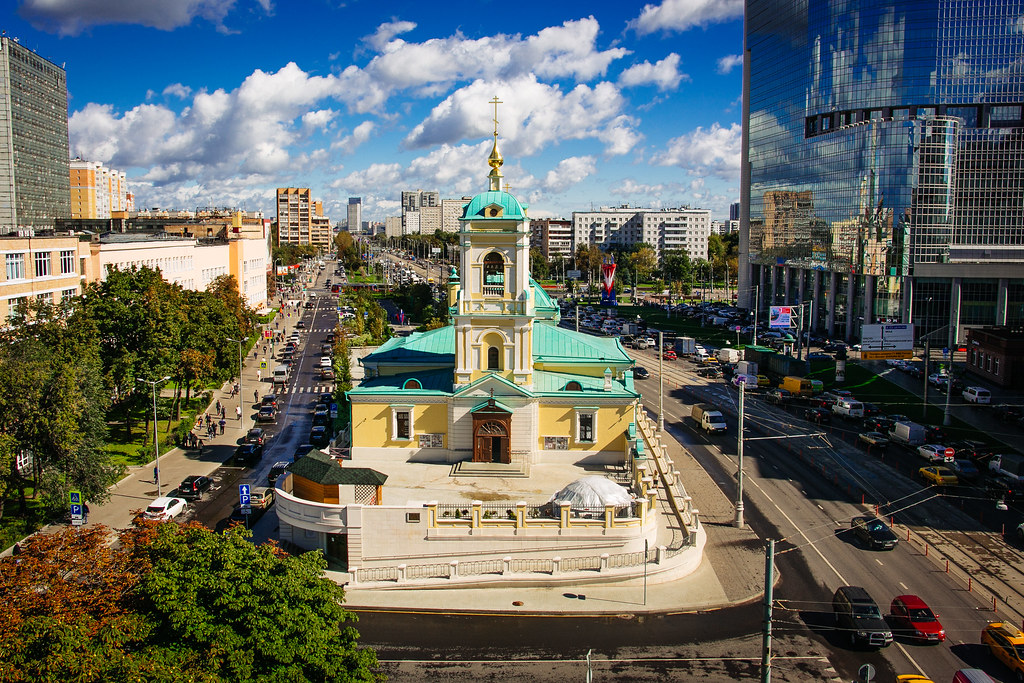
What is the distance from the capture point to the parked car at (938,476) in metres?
45.6

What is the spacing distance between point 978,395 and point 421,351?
160 feet

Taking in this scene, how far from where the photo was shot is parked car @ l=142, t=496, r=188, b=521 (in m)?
40.6

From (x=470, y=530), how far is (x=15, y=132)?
127 meters

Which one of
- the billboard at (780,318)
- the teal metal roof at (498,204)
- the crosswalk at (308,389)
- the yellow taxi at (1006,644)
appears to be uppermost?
the teal metal roof at (498,204)

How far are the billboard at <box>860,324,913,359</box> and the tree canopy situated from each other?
180 feet

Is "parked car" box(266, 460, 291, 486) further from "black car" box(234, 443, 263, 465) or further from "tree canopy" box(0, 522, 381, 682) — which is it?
"tree canopy" box(0, 522, 381, 682)

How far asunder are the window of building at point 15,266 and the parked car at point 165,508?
22.4 m

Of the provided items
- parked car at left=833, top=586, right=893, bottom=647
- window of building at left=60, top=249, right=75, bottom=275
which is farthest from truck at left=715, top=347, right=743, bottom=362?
window of building at left=60, top=249, right=75, bottom=275

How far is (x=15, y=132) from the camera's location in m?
126

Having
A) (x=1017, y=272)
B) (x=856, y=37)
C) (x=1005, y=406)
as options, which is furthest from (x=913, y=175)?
(x=1005, y=406)

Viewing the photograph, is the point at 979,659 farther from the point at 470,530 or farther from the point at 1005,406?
the point at 1005,406

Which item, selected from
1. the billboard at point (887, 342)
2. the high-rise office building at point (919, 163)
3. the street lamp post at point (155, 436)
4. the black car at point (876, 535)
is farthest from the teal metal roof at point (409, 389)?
the high-rise office building at point (919, 163)

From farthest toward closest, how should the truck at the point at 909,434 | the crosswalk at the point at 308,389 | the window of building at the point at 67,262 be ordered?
the crosswalk at the point at 308,389
the window of building at the point at 67,262
the truck at the point at 909,434

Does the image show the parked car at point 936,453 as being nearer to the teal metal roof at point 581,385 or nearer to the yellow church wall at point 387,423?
the teal metal roof at point 581,385
